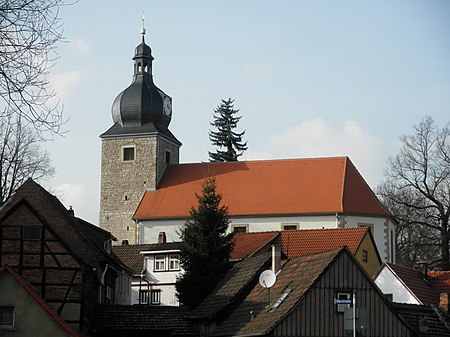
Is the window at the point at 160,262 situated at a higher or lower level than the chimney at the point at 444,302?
higher

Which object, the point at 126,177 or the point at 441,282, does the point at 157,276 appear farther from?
the point at 441,282

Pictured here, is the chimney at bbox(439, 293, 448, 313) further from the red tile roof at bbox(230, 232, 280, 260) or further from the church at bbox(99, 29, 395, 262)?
the church at bbox(99, 29, 395, 262)

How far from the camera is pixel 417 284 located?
45.5 meters

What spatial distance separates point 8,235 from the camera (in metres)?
34.2

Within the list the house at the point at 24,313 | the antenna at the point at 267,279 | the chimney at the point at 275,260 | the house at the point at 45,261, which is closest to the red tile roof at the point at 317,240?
the chimney at the point at 275,260

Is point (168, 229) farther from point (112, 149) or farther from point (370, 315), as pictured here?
point (370, 315)

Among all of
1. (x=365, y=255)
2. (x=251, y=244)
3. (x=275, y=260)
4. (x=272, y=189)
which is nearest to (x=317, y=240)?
(x=365, y=255)

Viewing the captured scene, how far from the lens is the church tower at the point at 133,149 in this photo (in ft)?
248

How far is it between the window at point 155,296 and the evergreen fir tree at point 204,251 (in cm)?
1126

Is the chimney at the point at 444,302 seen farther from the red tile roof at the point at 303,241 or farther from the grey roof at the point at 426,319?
the red tile roof at the point at 303,241

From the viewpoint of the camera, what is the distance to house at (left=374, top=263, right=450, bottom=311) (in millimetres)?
43809

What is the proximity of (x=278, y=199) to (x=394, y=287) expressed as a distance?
2673 centimetres

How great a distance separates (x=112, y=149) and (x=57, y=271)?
44.1m

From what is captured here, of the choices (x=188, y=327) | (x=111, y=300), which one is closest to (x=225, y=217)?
(x=111, y=300)
